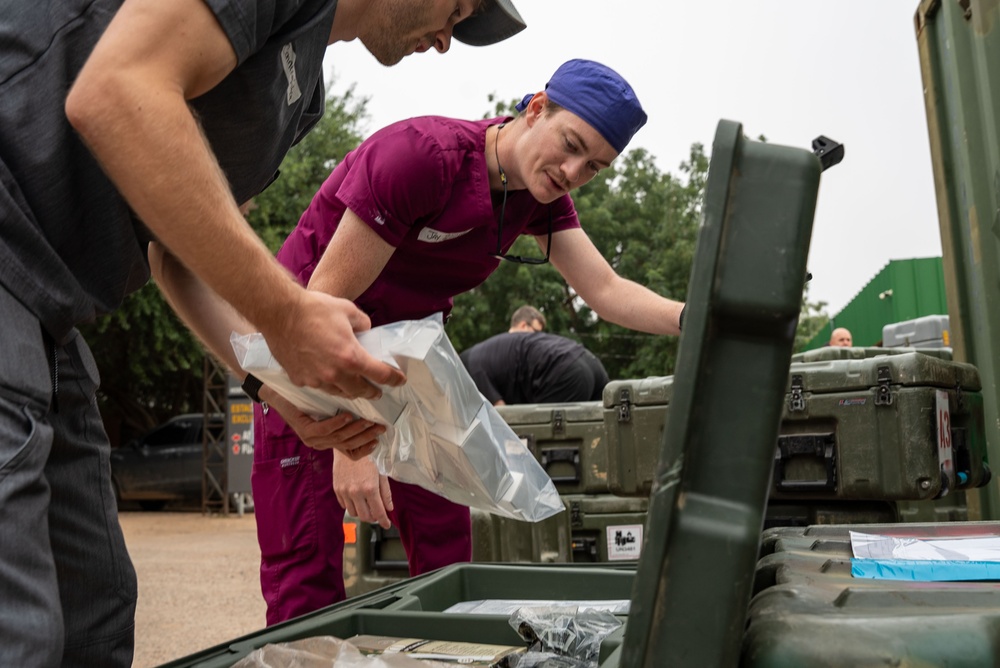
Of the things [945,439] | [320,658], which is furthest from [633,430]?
[320,658]

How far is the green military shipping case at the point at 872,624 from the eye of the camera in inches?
30.6

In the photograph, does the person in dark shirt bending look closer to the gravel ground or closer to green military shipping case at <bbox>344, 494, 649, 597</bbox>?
green military shipping case at <bbox>344, 494, 649, 597</bbox>

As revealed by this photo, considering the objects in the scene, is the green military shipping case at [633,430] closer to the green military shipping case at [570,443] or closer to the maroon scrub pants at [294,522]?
the green military shipping case at [570,443]

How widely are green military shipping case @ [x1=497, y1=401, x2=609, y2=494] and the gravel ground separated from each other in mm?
2095

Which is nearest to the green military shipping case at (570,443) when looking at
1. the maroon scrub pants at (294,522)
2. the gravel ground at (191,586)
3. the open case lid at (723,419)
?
the gravel ground at (191,586)

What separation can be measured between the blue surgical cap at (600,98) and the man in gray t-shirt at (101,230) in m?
0.89

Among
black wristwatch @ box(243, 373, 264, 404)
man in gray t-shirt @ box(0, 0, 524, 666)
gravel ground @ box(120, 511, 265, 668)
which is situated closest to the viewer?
man in gray t-shirt @ box(0, 0, 524, 666)

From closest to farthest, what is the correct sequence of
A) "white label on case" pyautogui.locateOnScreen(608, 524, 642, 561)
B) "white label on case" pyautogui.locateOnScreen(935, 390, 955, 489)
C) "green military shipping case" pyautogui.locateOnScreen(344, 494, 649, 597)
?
1. "white label on case" pyautogui.locateOnScreen(935, 390, 955, 489)
2. "green military shipping case" pyautogui.locateOnScreen(344, 494, 649, 597)
3. "white label on case" pyautogui.locateOnScreen(608, 524, 642, 561)

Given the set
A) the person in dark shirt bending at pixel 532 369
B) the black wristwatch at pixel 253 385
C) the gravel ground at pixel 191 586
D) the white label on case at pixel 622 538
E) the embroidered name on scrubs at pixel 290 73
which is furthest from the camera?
the person in dark shirt bending at pixel 532 369

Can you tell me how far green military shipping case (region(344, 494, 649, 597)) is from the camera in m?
4.71

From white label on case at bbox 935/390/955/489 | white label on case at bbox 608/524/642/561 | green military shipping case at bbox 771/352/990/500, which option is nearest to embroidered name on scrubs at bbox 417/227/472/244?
green military shipping case at bbox 771/352/990/500

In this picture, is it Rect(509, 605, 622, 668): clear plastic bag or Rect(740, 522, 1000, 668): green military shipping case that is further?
Rect(509, 605, 622, 668): clear plastic bag

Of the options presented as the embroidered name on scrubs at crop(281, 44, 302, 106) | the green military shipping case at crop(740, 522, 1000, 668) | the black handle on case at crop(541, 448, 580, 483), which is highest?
the embroidered name on scrubs at crop(281, 44, 302, 106)

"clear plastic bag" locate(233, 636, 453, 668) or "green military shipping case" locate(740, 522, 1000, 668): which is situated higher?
"green military shipping case" locate(740, 522, 1000, 668)
